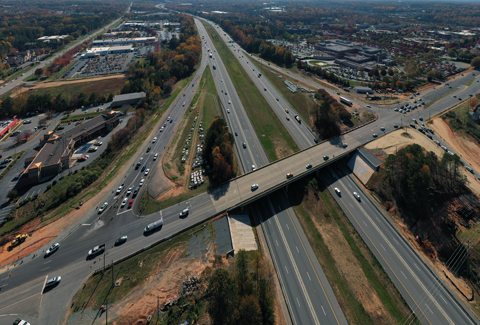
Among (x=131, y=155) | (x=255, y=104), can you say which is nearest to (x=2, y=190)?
(x=131, y=155)

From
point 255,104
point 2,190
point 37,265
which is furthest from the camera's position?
point 255,104

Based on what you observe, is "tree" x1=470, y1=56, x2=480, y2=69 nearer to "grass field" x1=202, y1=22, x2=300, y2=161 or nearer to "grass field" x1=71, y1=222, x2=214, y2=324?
"grass field" x1=202, y1=22, x2=300, y2=161

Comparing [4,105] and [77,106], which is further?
[77,106]

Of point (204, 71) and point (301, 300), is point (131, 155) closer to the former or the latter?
point (301, 300)

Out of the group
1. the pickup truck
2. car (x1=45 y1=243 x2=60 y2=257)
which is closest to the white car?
the pickup truck

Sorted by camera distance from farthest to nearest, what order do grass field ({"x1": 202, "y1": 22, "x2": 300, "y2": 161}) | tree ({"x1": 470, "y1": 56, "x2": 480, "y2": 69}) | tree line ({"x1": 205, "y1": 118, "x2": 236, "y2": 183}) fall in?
tree ({"x1": 470, "y1": 56, "x2": 480, "y2": 69})
grass field ({"x1": 202, "y1": 22, "x2": 300, "y2": 161})
tree line ({"x1": 205, "y1": 118, "x2": 236, "y2": 183})

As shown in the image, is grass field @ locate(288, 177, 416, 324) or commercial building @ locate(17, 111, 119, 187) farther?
commercial building @ locate(17, 111, 119, 187)

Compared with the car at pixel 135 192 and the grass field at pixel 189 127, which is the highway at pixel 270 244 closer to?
the grass field at pixel 189 127

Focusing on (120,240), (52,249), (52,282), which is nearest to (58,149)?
(52,249)
